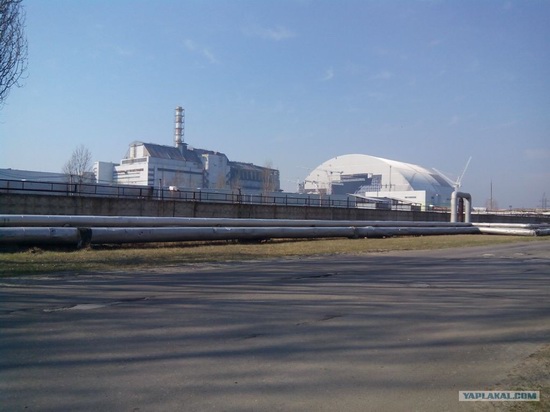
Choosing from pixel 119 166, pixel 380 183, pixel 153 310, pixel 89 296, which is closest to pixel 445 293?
pixel 153 310

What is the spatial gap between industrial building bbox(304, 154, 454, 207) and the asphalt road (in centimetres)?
12664

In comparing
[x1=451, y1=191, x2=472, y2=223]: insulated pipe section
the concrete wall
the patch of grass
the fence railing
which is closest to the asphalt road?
the patch of grass

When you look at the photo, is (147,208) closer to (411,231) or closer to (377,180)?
(411,231)

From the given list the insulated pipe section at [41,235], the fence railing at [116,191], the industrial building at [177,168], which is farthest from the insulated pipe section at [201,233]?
the industrial building at [177,168]

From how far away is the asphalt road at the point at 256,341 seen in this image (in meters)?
5.25

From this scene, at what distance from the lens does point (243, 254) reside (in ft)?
67.5

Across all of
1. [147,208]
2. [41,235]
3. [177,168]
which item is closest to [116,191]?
[147,208]

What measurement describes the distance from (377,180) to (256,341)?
14550 centimetres

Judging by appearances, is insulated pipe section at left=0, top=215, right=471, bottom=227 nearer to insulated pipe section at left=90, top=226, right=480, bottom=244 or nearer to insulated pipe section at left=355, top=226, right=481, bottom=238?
insulated pipe section at left=90, top=226, right=480, bottom=244

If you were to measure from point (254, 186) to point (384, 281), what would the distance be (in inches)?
4800

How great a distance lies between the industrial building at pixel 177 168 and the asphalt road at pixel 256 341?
9288cm

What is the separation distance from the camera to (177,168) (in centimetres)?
11375

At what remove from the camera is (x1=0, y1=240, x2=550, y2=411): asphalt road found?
5246 millimetres

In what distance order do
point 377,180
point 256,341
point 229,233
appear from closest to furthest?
point 256,341, point 229,233, point 377,180
